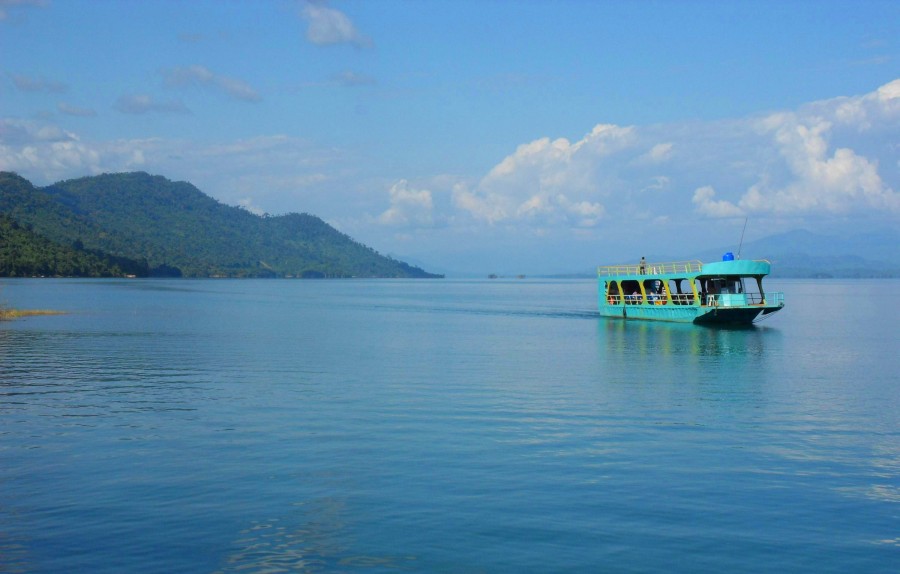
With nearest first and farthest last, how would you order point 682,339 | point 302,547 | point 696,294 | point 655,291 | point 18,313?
point 302,547 → point 682,339 → point 696,294 → point 18,313 → point 655,291

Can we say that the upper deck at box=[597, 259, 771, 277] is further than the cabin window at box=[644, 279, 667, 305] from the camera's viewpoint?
No

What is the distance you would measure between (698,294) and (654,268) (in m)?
8.29

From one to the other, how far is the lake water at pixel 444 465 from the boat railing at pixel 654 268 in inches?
1136

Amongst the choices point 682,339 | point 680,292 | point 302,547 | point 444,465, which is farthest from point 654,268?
point 302,547

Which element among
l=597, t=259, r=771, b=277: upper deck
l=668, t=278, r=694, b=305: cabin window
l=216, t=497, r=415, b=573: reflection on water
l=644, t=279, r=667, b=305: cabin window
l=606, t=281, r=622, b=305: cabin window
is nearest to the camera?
l=216, t=497, r=415, b=573: reflection on water

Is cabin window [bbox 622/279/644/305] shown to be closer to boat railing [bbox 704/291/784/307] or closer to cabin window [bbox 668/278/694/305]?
cabin window [bbox 668/278/694/305]

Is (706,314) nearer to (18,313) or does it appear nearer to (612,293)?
(612,293)

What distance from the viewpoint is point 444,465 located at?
2041 cm

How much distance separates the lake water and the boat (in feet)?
80.2

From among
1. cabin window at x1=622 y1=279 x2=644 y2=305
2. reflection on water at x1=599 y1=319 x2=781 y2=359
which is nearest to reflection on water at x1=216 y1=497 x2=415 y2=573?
reflection on water at x1=599 y1=319 x2=781 y2=359

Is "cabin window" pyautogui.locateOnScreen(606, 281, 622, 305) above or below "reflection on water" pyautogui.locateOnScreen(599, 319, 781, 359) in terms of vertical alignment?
above

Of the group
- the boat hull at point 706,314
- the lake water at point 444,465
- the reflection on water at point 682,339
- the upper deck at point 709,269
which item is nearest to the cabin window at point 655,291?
the boat hull at point 706,314

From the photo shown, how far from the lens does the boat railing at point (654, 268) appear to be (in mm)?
72625

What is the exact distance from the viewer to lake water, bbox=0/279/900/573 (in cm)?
1443
